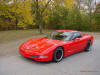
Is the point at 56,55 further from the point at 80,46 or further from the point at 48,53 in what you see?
the point at 80,46

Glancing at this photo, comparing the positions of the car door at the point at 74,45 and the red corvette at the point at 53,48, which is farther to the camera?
the car door at the point at 74,45

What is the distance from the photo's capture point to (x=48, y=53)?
3.64 meters

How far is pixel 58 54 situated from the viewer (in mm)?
4020

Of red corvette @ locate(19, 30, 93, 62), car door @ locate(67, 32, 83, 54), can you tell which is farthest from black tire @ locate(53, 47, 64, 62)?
car door @ locate(67, 32, 83, 54)

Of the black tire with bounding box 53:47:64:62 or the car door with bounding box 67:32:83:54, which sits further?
the car door with bounding box 67:32:83:54

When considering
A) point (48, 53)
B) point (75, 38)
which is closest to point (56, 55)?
point (48, 53)

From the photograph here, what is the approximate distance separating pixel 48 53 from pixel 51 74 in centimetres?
82

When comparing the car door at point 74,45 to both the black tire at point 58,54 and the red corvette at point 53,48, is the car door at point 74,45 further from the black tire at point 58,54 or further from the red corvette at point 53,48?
the black tire at point 58,54

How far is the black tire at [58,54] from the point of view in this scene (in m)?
3.87

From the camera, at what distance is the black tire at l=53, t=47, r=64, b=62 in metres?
3.87

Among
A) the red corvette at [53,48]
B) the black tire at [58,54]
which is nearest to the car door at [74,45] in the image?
the red corvette at [53,48]

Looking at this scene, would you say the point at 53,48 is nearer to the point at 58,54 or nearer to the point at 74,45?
the point at 58,54

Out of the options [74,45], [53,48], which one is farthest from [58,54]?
[74,45]

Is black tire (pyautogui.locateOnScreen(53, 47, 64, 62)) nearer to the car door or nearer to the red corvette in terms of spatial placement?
the red corvette
